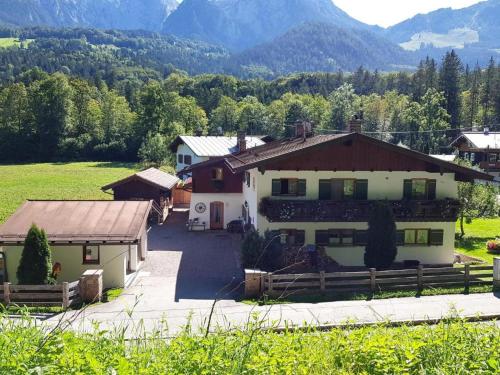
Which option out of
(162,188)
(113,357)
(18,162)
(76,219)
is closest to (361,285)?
(76,219)

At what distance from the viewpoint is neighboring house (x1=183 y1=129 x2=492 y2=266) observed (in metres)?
26.7

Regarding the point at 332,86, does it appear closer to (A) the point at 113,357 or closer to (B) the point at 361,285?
(B) the point at 361,285

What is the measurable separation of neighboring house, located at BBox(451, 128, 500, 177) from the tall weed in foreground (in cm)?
6389

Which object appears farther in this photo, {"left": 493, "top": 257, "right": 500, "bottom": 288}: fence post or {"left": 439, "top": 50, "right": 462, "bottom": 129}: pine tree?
{"left": 439, "top": 50, "right": 462, "bottom": 129}: pine tree

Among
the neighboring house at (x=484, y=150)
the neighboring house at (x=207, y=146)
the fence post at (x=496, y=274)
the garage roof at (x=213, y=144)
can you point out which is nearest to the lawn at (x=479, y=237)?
the fence post at (x=496, y=274)

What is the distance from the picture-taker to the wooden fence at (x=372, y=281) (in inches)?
824

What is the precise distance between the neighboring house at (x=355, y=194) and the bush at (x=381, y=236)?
160 centimetres

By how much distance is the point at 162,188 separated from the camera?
39.6 m

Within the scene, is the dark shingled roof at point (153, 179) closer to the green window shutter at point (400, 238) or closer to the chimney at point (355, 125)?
the chimney at point (355, 125)

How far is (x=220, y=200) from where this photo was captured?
37.7 m

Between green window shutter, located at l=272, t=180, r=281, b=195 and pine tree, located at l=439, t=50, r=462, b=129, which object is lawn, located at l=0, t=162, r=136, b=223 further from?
pine tree, located at l=439, t=50, r=462, b=129

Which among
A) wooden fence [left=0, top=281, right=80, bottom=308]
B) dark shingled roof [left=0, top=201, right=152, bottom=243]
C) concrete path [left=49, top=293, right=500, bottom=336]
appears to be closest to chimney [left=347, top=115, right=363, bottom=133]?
concrete path [left=49, top=293, right=500, bottom=336]

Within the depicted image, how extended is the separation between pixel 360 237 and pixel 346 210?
1.88m

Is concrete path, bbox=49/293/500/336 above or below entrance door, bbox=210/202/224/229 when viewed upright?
below
